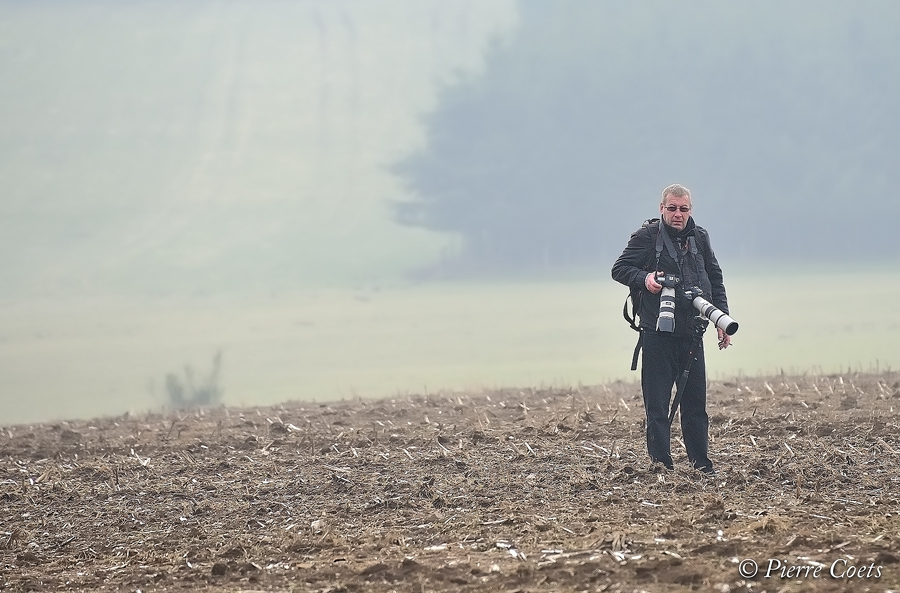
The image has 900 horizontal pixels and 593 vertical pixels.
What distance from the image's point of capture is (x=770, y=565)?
5.73m

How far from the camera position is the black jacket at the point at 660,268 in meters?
8.48

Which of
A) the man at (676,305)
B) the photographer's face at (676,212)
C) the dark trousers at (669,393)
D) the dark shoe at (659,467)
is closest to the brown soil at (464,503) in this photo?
the dark shoe at (659,467)

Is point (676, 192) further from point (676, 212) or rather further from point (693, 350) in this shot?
point (693, 350)

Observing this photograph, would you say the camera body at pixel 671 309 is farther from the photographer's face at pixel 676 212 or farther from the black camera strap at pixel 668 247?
the photographer's face at pixel 676 212

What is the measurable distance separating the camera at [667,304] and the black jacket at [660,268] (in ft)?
0.60

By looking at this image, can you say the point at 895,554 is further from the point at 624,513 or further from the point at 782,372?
the point at 782,372

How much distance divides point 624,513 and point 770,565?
1.87 meters

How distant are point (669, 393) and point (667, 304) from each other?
2.75 feet

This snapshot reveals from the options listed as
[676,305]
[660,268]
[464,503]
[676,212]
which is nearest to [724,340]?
[676,305]

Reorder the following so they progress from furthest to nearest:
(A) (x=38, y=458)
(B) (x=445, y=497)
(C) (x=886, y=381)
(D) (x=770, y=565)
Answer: (C) (x=886, y=381) < (A) (x=38, y=458) < (B) (x=445, y=497) < (D) (x=770, y=565)

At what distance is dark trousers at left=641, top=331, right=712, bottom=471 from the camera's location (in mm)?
8586

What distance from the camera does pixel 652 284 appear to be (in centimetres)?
823

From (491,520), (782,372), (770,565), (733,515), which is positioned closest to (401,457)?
(491,520)

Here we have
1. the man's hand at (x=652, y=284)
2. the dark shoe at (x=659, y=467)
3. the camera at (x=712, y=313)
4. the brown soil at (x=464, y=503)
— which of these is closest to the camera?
the brown soil at (x=464, y=503)
